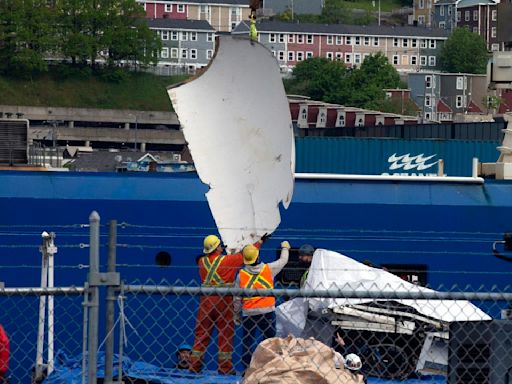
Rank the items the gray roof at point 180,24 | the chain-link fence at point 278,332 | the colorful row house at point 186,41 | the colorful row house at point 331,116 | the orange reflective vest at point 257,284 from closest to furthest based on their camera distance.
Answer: the chain-link fence at point 278,332 < the orange reflective vest at point 257,284 < the colorful row house at point 331,116 < the colorful row house at point 186,41 < the gray roof at point 180,24

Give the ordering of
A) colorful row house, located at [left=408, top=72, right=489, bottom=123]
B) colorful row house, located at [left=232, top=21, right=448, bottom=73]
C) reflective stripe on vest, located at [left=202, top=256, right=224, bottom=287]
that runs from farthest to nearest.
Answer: colorful row house, located at [left=232, top=21, right=448, bottom=73] → colorful row house, located at [left=408, top=72, right=489, bottom=123] → reflective stripe on vest, located at [left=202, top=256, right=224, bottom=287]

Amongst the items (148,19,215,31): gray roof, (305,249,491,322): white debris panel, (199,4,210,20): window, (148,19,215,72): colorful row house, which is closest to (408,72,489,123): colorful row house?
(148,19,215,72): colorful row house

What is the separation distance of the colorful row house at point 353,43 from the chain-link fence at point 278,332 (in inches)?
5101

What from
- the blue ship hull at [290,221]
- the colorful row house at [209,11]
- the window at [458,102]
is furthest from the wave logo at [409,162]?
the colorful row house at [209,11]

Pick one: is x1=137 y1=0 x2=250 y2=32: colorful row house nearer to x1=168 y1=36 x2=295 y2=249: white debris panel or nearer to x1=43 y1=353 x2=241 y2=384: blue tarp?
x1=168 y1=36 x2=295 y2=249: white debris panel

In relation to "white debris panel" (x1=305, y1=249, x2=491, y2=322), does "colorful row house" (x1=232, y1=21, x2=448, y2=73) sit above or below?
above

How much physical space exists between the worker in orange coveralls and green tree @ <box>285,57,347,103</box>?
11376 centimetres

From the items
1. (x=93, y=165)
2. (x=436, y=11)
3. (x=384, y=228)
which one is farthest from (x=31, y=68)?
(x=384, y=228)

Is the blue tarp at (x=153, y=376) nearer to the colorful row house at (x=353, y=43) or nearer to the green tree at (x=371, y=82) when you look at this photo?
the green tree at (x=371, y=82)

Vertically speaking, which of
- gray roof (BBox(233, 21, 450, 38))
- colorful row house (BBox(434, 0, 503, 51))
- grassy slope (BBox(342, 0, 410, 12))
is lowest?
gray roof (BBox(233, 21, 450, 38))

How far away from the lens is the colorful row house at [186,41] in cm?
15375

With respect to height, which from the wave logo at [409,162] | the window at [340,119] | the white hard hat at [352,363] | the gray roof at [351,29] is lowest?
the window at [340,119]

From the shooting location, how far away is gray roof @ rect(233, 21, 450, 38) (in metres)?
152

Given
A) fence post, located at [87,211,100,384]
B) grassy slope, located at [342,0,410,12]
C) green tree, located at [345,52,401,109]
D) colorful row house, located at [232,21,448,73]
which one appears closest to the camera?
fence post, located at [87,211,100,384]
